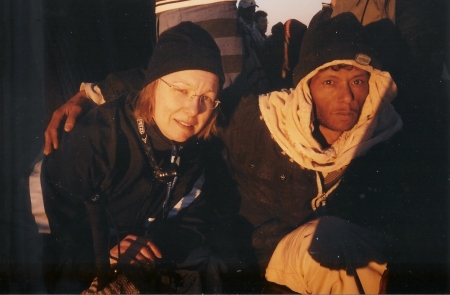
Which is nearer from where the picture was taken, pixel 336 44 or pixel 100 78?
pixel 336 44

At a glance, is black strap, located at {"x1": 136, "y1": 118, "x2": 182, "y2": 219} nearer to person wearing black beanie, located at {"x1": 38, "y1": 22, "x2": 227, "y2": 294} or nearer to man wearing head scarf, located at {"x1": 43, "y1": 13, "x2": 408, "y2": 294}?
person wearing black beanie, located at {"x1": 38, "y1": 22, "x2": 227, "y2": 294}

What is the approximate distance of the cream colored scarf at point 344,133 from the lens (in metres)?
3.21

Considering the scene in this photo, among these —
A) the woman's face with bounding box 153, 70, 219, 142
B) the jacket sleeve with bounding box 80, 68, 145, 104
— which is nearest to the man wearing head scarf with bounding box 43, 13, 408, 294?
the woman's face with bounding box 153, 70, 219, 142

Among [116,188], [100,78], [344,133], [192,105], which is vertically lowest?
[116,188]

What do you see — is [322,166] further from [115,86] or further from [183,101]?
[115,86]

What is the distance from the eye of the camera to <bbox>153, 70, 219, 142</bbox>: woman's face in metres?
3.18

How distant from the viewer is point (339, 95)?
3219 mm

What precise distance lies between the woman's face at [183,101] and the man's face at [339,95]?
0.47 meters

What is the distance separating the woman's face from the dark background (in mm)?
188

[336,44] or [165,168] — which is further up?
[336,44]

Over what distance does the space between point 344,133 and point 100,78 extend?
1.14m

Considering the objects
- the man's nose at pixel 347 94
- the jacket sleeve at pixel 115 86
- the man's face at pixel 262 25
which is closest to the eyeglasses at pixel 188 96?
the jacket sleeve at pixel 115 86

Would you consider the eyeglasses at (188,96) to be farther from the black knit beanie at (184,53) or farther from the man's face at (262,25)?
the man's face at (262,25)

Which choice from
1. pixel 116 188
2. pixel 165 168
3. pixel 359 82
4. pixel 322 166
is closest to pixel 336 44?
pixel 359 82
